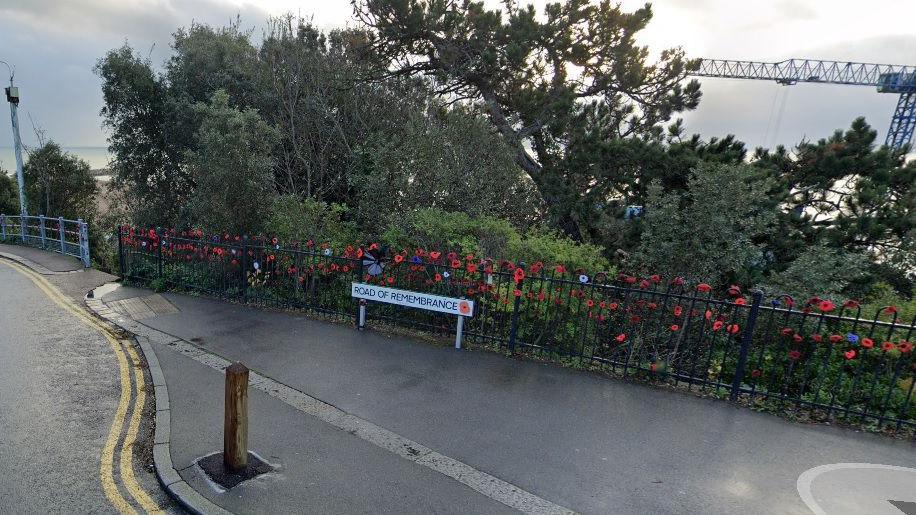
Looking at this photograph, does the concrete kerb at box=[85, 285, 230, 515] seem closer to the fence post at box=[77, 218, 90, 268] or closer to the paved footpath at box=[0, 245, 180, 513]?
the paved footpath at box=[0, 245, 180, 513]

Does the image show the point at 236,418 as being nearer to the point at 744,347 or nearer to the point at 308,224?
the point at 744,347

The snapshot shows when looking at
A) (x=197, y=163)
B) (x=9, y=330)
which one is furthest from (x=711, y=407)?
(x=197, y=163)

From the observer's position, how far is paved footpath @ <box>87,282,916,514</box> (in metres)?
3.91

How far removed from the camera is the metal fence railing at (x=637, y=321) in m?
5.51

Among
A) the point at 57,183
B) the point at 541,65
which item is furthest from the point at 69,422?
the point at 57,183

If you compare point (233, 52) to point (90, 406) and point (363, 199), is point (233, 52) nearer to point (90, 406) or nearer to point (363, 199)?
point (363, 199)

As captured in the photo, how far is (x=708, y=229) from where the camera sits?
7922 millimetres

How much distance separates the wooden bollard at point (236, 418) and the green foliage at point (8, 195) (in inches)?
1119

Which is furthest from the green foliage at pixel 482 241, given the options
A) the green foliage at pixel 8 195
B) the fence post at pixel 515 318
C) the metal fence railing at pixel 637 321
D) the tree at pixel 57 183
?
the green foliage at pixel 8 195

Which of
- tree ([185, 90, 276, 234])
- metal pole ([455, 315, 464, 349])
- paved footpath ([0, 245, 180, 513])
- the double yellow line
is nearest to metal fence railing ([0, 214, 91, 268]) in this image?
tree ([185, 90, 276, 234])

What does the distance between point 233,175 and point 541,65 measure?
34.6 feet

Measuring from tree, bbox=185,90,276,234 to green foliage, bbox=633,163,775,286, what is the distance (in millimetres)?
8618

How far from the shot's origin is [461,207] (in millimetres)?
10086

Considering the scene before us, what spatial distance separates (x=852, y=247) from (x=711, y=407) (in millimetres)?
7851
